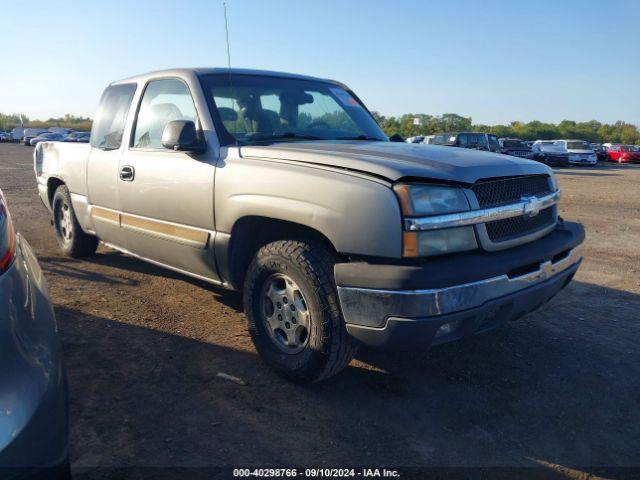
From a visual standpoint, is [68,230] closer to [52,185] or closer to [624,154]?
[52,185]

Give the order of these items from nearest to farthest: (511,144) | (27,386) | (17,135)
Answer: (27,386) < (511,144) < (17,135)

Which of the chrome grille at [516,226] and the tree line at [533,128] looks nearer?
the chrome grille at [516,226]

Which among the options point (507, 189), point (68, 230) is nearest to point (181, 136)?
point (507, 189)

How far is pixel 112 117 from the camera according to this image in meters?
4.95

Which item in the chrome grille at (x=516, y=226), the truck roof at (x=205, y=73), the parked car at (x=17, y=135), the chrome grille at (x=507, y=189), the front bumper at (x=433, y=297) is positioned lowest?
the parked car at (x=17, y=135)

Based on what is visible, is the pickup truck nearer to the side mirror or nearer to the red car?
the side mirror

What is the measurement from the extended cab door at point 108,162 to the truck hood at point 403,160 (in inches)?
64.9

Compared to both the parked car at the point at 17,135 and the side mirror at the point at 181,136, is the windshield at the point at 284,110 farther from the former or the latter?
the parked car at the point at 17,135

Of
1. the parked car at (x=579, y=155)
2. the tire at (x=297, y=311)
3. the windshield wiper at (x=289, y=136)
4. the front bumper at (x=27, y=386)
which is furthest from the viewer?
the parked car at (x=579, y=155)

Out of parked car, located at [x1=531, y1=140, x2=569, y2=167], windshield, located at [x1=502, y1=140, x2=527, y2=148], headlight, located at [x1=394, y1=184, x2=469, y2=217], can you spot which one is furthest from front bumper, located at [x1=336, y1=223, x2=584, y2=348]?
parked car, located at [x1=531, y1=140, x2=569, y2=167]

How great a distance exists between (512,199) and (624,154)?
39.3 metres

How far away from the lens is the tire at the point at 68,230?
5.81 meters

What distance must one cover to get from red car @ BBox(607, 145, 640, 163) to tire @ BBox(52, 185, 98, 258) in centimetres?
3876

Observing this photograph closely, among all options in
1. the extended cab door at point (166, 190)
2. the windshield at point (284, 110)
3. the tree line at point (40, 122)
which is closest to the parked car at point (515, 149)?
the windshield at point (284, 110)
